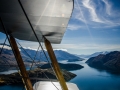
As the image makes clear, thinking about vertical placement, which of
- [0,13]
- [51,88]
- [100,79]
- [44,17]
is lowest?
[51,88]

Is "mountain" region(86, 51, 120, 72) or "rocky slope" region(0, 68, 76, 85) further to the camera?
"mountain" region(86, 51, 120, 72)

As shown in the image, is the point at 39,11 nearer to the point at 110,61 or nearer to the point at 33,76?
the point at 33,76

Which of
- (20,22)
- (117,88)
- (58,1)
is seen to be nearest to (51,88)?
(20,22)

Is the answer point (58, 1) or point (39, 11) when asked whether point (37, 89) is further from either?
point (58, 1)

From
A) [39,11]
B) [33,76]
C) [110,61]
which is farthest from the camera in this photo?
[110,61]

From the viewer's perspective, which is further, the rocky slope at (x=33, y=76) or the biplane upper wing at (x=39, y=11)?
the rocky slope at (x=33, y=76)

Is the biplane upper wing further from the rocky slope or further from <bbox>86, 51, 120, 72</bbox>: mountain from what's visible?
<bbox>86, 51, 120, 72</bbox>: mountain

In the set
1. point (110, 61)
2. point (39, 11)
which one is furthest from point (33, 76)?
point (110, 61)

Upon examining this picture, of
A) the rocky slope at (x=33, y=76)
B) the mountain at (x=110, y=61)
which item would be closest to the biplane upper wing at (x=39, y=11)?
the rocky slope at (x=33, y=76)

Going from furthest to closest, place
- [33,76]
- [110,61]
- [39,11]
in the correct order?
[110,61]
[33,76]
[39,11]

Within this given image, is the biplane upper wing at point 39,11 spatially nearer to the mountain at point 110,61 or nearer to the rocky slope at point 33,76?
the rocky slope at point 33,76

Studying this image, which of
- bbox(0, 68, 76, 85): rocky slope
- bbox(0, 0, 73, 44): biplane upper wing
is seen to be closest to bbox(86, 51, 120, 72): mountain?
bbox(0, 68, 76, 85): rocky slope
